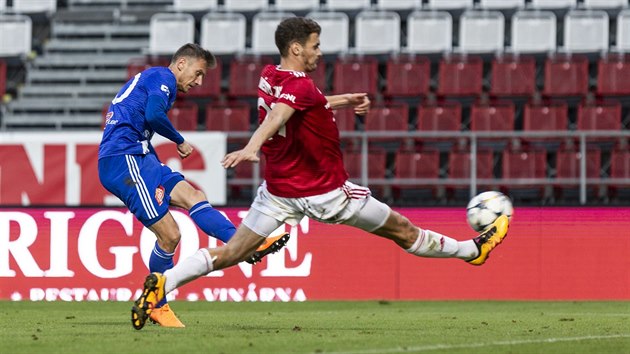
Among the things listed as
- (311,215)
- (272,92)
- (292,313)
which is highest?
(272,92)

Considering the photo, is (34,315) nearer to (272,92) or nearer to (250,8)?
(272,92)

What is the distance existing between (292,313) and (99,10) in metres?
12.4

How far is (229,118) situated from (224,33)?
7.97ft

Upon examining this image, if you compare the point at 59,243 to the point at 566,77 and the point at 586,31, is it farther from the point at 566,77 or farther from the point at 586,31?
the point at 586,31

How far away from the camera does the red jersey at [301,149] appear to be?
7816 millimetres

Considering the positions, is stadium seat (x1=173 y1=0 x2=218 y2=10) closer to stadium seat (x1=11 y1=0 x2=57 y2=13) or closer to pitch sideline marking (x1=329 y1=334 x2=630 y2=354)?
stadium seat (x1=11 y1=0 x2=57 y2=13)

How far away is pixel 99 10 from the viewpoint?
22484mm

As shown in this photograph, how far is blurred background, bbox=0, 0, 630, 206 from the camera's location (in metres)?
17.1

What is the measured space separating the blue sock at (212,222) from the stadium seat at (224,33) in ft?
37.0

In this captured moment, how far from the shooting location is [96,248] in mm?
13789

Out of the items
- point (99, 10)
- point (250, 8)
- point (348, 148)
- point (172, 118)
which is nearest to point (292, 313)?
point (348, 148)

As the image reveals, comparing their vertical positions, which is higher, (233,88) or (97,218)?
(233,88)

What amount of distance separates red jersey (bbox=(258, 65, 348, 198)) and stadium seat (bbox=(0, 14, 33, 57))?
46.1ft

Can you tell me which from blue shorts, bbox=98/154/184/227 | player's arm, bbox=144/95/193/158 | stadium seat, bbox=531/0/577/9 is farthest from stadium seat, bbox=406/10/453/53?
player's arm, bbox=144/95/193/158
